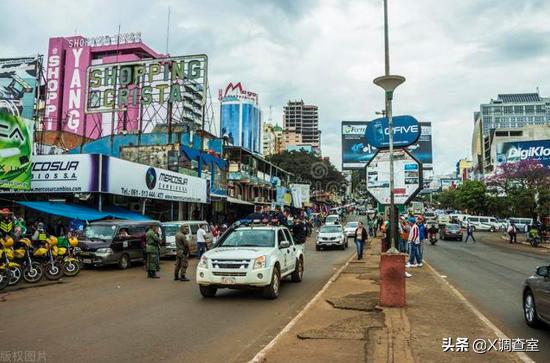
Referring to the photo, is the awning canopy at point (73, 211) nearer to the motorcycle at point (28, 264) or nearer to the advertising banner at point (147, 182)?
the advertising banner at point (147, 182)

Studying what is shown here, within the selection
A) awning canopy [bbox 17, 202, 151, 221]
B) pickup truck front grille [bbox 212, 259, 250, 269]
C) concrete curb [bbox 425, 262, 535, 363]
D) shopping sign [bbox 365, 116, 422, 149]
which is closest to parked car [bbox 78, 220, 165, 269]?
awning canopy [bbox 17, 202, 151, 221]

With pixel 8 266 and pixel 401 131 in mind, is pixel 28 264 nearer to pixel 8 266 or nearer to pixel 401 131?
pixel 8 266

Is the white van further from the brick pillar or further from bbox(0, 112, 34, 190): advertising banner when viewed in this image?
the brick pillar

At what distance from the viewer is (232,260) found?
10812 mm

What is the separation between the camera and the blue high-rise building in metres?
118

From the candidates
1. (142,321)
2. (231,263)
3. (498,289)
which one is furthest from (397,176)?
(142,321)

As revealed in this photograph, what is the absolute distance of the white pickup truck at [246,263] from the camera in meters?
10.7

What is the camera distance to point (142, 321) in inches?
340

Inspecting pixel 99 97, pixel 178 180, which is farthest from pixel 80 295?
pixel 99 97

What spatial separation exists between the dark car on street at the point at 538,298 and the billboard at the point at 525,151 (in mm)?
57027

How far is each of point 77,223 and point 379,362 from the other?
18.6m

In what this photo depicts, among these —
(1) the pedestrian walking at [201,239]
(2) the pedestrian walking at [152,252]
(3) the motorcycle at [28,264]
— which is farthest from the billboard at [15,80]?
(2) the pedestrian walking at [152,252]

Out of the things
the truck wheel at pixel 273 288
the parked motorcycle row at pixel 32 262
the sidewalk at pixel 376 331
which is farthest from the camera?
the parked motorcycle row at pixel 32 262

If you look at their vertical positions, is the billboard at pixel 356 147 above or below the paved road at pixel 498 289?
above
